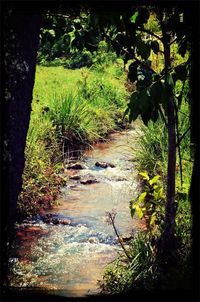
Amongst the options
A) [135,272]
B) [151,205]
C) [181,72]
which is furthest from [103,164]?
[181,72]

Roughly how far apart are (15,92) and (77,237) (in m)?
3.28

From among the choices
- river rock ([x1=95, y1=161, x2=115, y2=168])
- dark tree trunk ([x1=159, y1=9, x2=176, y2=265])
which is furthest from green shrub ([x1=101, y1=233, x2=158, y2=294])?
river rock ([x1=95, y1=161, x2=115, y2=168])

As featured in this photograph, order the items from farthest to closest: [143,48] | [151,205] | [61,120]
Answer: [61,120], [151,205], [143,48]

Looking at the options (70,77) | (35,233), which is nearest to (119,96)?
(70,77)

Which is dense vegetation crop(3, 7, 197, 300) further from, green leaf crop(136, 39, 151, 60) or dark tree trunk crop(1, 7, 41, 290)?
dark tree trunk crop(1, 7, 41, 290)

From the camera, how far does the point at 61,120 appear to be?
8.67 metres

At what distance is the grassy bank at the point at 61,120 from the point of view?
6148 millimetres

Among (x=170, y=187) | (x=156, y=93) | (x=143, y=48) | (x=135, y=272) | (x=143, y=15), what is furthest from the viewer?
(x=135, y=272)

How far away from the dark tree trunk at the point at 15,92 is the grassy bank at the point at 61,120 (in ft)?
11.2

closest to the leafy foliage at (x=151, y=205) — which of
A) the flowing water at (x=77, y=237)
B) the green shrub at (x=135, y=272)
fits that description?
the green shrub at (x=135, y=272)

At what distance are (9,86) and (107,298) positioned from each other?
3.20ft

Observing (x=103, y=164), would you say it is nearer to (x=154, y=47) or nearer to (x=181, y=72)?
(x=154, y=47)

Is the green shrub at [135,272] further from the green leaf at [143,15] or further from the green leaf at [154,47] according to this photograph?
the green leaf at [143,15]

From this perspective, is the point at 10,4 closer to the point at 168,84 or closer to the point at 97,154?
the point at 168,84
